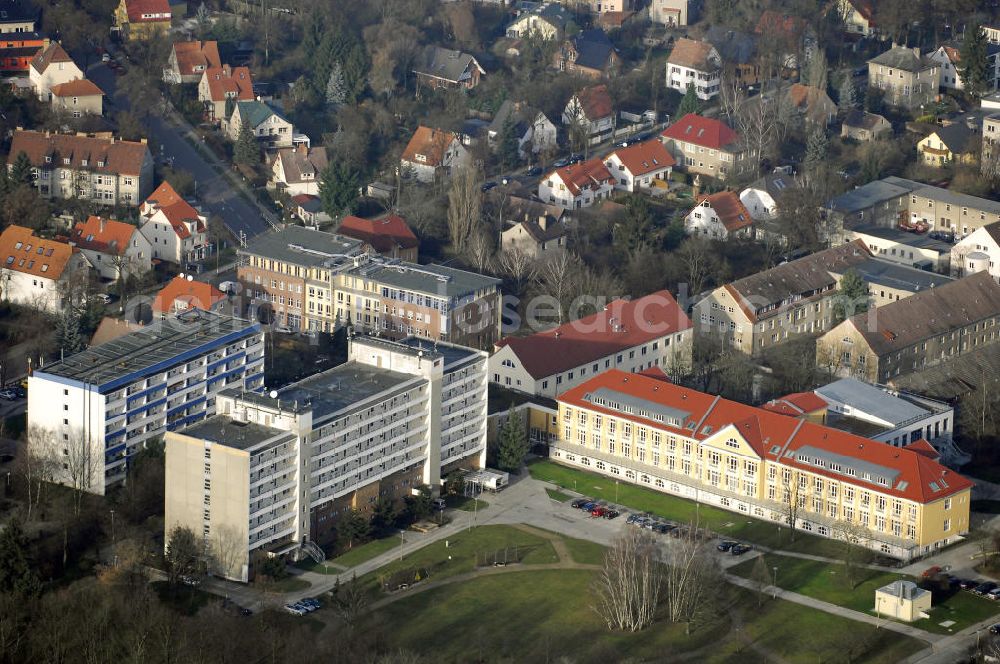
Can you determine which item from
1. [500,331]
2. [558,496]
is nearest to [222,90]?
[500,331]

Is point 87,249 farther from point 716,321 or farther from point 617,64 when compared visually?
point 617,64

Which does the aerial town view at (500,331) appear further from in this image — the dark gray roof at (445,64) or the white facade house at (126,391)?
the dark gray roof at (445,64)

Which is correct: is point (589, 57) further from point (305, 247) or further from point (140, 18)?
point (305, 247)

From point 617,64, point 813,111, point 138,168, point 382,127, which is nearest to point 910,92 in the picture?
point 813,111

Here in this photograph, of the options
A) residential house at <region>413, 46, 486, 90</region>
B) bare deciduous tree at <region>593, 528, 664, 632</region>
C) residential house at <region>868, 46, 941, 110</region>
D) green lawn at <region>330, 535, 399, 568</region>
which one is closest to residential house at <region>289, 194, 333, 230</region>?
residential house at <region>413, 46, 486, 90</region>

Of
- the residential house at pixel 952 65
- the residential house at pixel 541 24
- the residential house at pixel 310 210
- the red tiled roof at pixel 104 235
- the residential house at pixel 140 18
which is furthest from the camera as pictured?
the residential house at pixel 541 24

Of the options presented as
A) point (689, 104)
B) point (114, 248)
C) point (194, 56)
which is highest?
point (194, 56)

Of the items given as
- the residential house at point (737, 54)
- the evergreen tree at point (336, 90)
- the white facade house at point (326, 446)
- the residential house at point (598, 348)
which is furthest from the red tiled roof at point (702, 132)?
the white facade house at point (326, 446)
